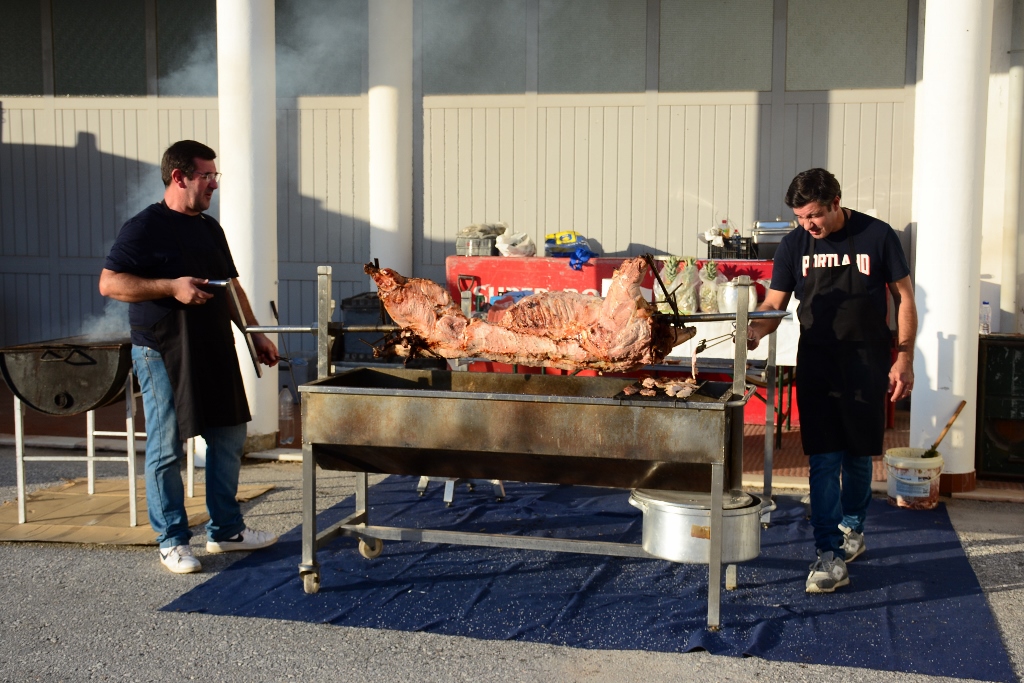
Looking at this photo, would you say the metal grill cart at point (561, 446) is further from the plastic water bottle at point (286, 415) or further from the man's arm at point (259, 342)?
the plastic water bottle at point (286, 415)

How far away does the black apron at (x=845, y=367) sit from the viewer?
4.70m

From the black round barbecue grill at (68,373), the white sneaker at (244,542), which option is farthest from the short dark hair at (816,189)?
the black round barbecue grill at (68,373)

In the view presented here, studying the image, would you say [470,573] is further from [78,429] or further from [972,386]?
[78,429]

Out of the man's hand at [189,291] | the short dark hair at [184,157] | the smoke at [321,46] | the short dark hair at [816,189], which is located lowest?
the man's hand at [189,291]

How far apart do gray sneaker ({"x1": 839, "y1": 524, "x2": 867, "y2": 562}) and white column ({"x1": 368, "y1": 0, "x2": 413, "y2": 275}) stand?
19.2ft

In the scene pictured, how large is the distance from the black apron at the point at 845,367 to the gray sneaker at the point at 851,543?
2.00 feet

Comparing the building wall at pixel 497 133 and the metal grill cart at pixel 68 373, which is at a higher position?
the building wall at pixel 497 133

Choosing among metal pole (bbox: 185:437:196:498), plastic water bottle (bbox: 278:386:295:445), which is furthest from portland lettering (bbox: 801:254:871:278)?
plastic water bottle (bbox: 278:386:295:445)

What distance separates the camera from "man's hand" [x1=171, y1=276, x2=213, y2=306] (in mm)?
4660

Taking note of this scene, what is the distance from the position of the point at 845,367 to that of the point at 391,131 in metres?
6.03

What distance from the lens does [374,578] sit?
5.00 meters

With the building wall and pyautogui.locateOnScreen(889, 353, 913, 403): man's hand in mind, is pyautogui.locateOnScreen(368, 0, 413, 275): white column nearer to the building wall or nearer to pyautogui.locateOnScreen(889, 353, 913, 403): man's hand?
the building wall

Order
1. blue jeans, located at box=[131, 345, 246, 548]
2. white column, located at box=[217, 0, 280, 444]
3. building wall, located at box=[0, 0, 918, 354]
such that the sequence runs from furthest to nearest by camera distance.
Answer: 1. building wall, located at box=[0, 0, 918, 354]
2. white column, located at box=[217, 0, 280, 444]
3. blue jeans, located at box=[131, 345, 246, 548]

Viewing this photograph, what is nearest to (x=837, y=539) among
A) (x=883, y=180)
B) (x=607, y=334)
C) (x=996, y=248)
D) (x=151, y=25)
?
(x=607, y=334)
